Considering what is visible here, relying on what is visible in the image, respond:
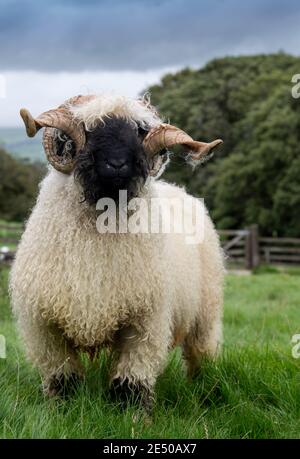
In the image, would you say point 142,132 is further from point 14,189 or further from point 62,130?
point 14,189

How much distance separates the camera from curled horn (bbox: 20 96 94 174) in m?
4.42

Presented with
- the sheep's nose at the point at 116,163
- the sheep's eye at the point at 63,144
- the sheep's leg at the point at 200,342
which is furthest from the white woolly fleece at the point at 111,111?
the sheep's leg at the point at 200,342

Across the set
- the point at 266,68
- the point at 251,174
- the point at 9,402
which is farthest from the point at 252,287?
the point at 266,68

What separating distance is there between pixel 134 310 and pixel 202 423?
2.80ft

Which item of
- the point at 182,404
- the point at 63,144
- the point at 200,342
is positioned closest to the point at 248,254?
the point at 200,342

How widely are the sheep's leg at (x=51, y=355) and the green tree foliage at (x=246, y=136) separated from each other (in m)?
24.8

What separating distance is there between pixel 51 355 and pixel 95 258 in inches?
31.0

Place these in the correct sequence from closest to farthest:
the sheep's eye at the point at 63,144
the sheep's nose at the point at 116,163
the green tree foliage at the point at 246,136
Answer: the sheep's nose at the point at 116,163
the sheep's eye at the point at 63,144
the green tree foliage at the point at 246,136

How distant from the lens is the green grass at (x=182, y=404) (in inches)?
157

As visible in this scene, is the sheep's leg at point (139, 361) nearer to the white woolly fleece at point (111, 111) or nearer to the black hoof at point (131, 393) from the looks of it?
the black hoof at point (131, 393)

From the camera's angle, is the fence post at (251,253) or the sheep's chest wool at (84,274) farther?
the fence post at (251,253)

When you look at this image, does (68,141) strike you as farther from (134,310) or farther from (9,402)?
(9,402)

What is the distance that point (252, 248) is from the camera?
2422 cm

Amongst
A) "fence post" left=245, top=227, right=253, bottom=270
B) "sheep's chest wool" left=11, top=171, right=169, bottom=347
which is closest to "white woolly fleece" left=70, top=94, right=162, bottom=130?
"sheep's chest wool" left=11, top=171, right=169, bottom=347
